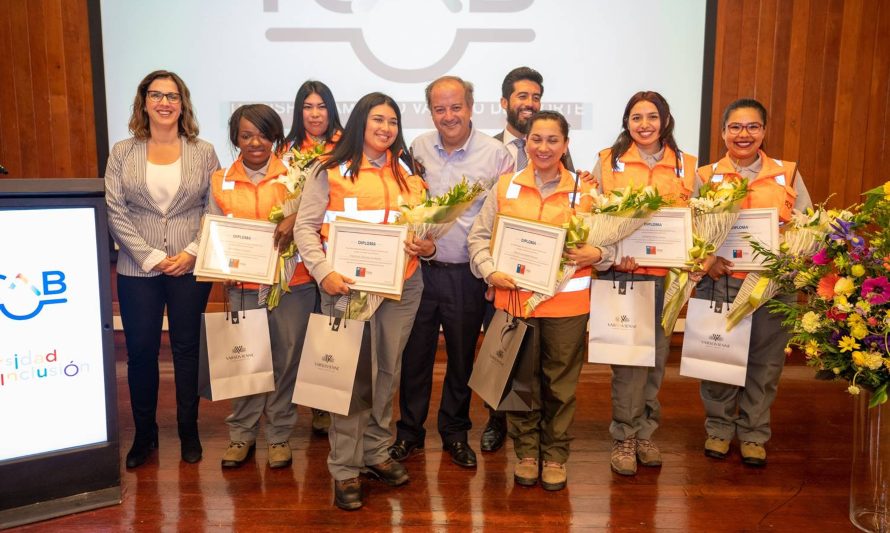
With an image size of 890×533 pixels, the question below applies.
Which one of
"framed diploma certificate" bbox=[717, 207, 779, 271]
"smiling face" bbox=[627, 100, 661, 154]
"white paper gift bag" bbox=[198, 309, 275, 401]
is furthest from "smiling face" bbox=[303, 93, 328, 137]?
"framed diploma certificate" bbox=[717, 207, 779, 271]

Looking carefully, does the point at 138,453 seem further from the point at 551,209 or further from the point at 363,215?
the point at 551,209

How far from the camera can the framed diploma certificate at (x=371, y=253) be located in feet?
8.99

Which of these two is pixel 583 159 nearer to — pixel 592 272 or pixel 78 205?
pixel 592 272

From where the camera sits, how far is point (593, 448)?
11.6ft

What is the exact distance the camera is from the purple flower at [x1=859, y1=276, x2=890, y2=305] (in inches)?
91.2

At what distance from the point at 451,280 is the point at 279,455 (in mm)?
1129

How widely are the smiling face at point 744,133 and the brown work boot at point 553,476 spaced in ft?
5.33

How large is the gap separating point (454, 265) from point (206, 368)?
3.81 ft

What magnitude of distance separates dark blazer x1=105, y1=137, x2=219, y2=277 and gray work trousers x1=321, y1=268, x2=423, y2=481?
804mm

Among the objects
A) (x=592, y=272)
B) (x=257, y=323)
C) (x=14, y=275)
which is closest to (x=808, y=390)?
(x=592, y=272)

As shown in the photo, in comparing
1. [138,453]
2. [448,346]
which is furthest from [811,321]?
[138,453]

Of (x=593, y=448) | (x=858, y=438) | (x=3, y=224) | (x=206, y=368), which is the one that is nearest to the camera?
(x=3, y=224)

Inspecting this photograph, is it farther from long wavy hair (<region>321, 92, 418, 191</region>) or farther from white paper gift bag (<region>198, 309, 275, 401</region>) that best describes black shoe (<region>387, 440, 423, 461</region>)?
long wavy hair (<region>321, 92, 418, 191</region>)

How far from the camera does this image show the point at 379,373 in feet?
9.73
